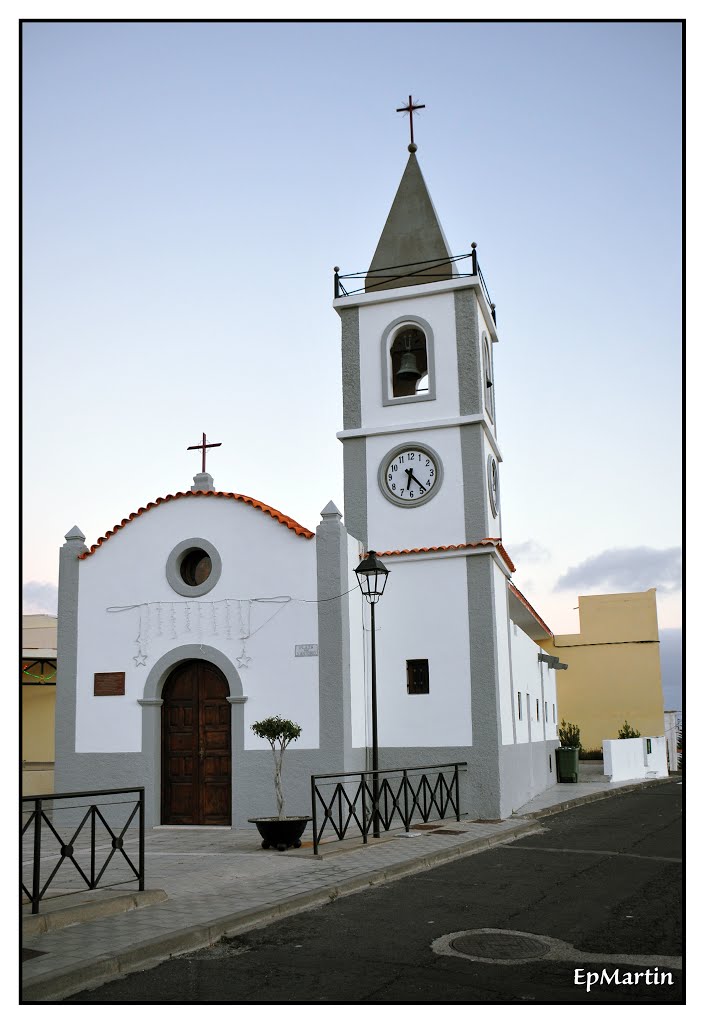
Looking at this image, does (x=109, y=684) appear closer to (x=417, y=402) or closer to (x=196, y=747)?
(x=196, y=747)

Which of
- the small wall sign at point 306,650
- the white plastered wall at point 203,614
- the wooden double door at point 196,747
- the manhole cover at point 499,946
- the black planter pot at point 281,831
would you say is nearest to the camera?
the manhole cover at point 499,946

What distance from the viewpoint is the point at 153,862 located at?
38.7 ft

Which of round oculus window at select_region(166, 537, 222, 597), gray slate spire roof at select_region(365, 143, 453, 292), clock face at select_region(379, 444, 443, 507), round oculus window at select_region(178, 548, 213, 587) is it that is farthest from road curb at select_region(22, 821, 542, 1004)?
gray slate spire roof at select_region(365, 143, 453, 292)

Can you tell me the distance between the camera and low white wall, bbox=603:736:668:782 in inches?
1082

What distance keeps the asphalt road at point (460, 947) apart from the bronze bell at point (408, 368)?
31.4 feet

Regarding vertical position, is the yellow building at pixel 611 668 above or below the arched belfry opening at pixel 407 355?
below

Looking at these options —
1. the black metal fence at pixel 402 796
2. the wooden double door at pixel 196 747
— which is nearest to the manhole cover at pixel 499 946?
the black metal fence at pixel 402 796

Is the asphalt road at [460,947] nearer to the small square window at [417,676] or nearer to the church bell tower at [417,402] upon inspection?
the small square window at [417,676]

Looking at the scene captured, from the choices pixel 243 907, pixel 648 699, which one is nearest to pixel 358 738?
pixel 243 907

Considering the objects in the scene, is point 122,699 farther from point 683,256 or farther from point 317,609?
point 683,256

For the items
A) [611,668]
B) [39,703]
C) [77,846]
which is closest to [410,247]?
[77,846]

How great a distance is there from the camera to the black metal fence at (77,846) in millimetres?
8038

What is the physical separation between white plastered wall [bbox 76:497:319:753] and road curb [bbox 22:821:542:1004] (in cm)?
508

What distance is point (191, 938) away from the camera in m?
7.37
